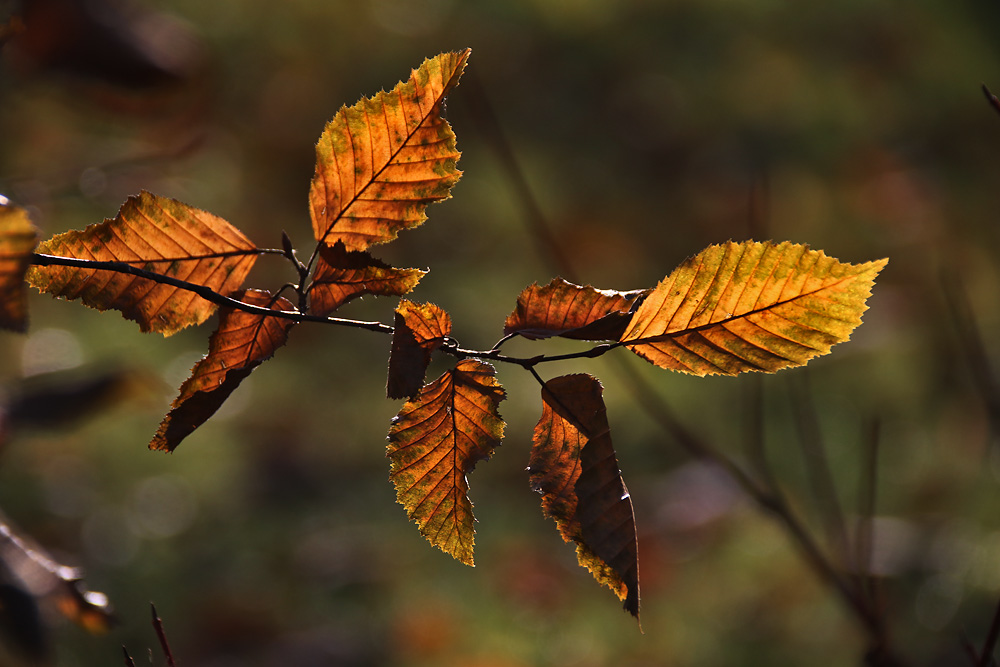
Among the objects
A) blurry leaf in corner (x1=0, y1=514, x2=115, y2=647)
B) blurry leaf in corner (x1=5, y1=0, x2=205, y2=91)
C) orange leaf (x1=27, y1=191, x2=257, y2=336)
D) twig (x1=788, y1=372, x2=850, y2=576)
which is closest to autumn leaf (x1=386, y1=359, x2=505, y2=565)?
orange leaf (x1=27, y1=191, x2=257, y2=336)

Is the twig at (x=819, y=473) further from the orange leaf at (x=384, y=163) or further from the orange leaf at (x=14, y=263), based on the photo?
the orange leaf at (x=14, y=263)

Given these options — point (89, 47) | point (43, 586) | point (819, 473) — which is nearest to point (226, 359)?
point (43, 586)

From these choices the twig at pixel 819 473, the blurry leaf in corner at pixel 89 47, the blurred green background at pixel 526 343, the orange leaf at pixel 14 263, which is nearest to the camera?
Answer: the orange leaf at pixel 14 263

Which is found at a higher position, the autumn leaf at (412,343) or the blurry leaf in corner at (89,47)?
the blurry leaf in corner at (89,47)

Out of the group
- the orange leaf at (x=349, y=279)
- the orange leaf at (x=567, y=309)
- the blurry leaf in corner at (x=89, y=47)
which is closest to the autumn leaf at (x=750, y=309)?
the orange leaf at (x=567, y=309)

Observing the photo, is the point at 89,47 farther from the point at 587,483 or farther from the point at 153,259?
the point at 587,483

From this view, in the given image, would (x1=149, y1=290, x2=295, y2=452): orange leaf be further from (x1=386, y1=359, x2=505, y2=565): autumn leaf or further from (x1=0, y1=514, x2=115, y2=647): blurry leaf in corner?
(x1=0, y1=514, x2=115, y2=647): blurry leaf in corner
